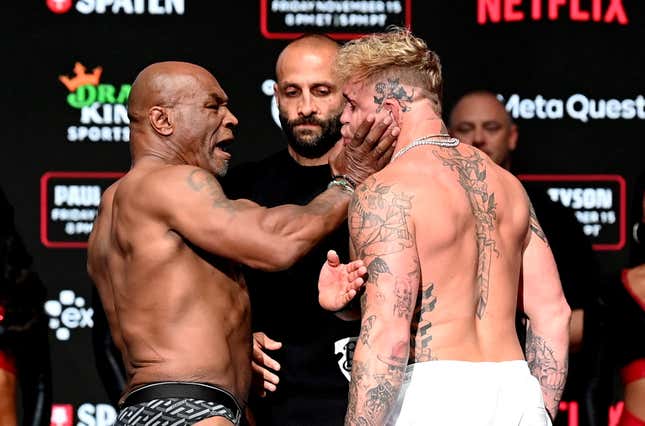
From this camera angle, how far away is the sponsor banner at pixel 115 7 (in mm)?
5121

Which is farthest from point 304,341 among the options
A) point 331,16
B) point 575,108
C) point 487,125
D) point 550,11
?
point 550,11

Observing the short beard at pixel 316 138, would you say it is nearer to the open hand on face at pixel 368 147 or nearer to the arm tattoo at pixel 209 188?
the open hand on face at pixel 368 147

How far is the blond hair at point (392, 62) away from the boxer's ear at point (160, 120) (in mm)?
605

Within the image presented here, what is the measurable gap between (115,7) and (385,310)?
245 cm

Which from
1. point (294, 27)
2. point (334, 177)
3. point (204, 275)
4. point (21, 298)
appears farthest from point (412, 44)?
point (21, 298)

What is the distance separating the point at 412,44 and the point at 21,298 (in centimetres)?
215

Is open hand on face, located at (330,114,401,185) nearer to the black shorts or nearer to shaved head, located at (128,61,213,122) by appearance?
shaved head, located at (128,61,213,122)

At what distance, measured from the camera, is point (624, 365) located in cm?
467

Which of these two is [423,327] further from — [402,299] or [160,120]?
[160,120]

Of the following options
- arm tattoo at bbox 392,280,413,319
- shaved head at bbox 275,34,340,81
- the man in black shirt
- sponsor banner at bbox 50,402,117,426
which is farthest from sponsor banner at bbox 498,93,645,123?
arm tattoo at bbox 392,280,413,319

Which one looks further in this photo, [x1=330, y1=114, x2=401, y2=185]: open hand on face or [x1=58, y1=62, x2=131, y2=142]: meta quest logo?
[x1=58, y1=62, x2=131, y2=142]: meta quest logo

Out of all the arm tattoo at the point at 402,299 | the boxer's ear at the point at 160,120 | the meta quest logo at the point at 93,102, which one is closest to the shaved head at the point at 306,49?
the boxer's ear at the point at 160,120

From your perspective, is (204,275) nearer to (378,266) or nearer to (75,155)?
(378,266)

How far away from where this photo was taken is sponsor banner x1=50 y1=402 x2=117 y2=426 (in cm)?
509
